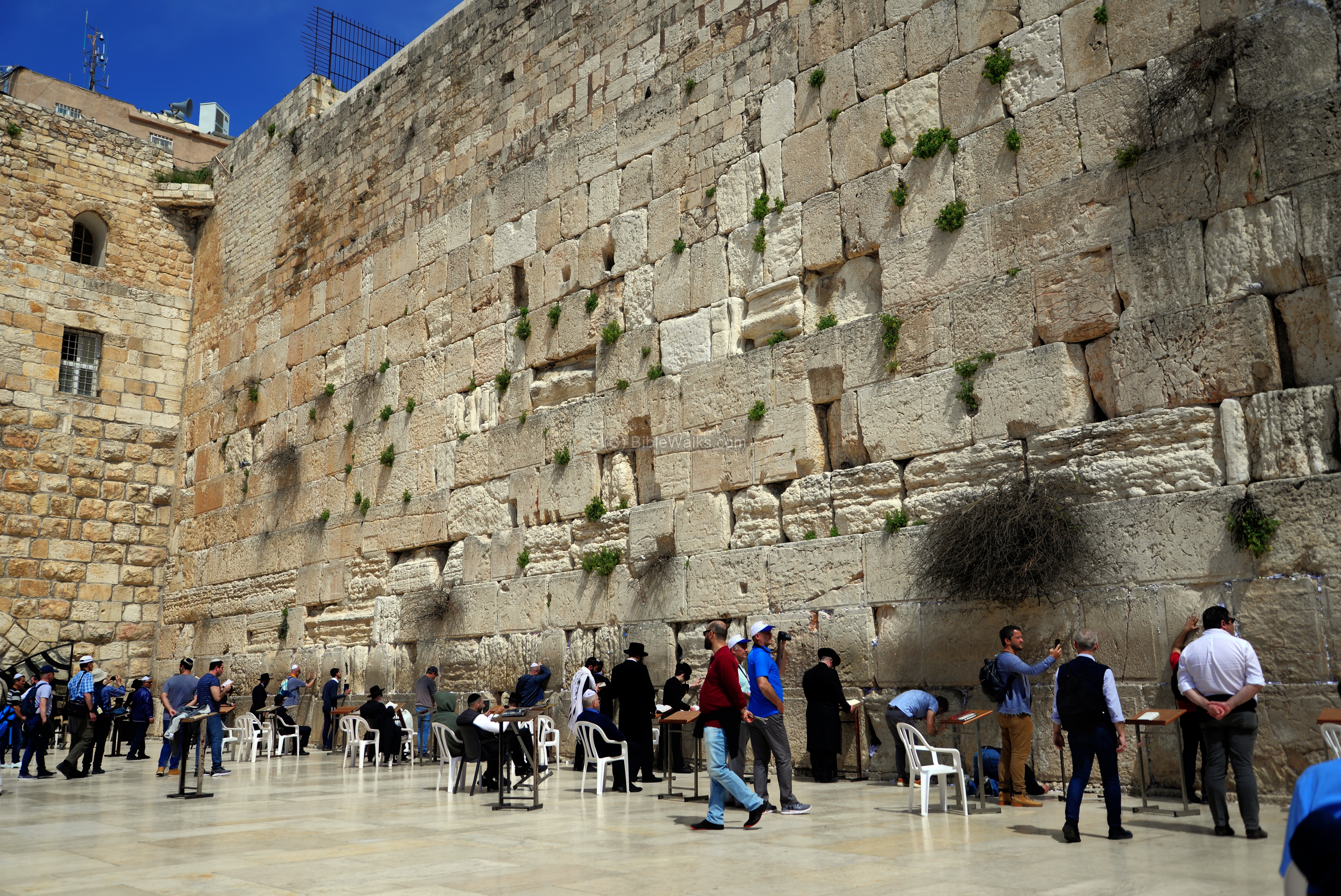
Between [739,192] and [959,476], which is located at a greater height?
[739,192]

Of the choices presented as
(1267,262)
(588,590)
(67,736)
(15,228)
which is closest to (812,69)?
(1267,262)

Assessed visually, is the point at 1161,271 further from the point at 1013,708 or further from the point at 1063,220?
the point at 1013,708

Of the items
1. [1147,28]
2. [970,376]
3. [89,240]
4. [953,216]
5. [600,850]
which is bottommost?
[600,850]

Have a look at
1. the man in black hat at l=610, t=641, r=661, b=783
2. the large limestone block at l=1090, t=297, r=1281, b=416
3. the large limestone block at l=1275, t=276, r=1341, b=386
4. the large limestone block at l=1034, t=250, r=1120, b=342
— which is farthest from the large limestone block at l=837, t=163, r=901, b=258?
the man in black hat at l=610, t=641, r=661, b=783

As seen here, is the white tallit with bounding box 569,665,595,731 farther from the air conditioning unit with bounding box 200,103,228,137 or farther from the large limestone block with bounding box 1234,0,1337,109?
the air conditioning unit with bounding box 200,103,228,137

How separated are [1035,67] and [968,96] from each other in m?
0.52

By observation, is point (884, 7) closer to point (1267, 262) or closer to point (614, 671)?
point (1267, 262)

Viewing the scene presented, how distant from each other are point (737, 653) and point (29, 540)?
12130 mm

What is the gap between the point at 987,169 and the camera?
26.3 ft

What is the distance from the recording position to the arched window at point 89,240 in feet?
54.0

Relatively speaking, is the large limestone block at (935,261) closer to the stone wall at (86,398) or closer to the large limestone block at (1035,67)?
the large limestone block at (1035,67)

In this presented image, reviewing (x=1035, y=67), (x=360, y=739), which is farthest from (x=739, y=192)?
(x=360, y=739)

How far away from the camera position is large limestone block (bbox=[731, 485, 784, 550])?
8.90 metres

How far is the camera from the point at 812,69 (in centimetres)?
925
